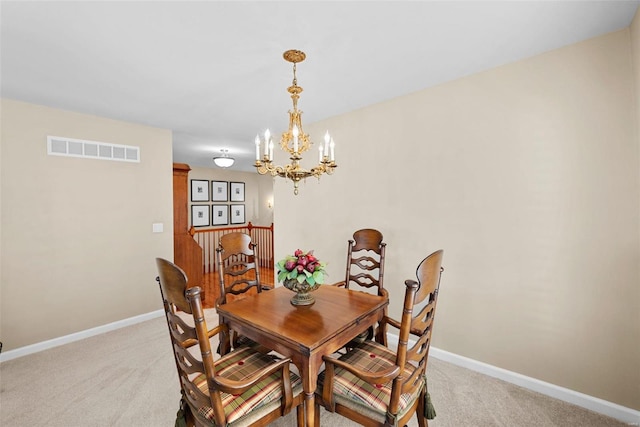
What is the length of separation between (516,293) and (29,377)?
419 centimetres

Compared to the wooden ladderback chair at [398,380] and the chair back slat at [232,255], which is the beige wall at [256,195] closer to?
the chair back slat at [232,255]

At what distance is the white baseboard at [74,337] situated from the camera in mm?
2770

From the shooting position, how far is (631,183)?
1.79 m

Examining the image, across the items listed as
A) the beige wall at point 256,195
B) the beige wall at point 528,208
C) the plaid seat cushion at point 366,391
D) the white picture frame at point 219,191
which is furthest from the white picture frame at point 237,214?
the plaid seat cushion at point 366,391

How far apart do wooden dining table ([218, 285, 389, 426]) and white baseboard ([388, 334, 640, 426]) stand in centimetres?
115

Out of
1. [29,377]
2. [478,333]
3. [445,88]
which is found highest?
[445,88]

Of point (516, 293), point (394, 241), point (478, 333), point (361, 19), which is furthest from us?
point (394, 241)

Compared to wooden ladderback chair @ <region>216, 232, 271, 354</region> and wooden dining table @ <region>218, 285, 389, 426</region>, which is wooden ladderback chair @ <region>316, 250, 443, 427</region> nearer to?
wooden dining table @ <region>218, 285, 389, 426</region>

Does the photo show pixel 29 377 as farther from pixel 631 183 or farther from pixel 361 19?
pixel 631 183

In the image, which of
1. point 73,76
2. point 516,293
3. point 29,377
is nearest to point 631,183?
point 516,293

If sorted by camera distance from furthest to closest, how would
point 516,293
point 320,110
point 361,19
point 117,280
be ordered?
1. point 117,280
2. point 320,110
3. point 516,293
4. point 361,19

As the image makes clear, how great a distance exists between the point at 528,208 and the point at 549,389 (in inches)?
53.5

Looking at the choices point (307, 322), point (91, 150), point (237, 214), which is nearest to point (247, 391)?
point (307, 322)

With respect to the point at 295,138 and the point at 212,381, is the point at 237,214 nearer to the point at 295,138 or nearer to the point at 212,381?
the point at 295,138
